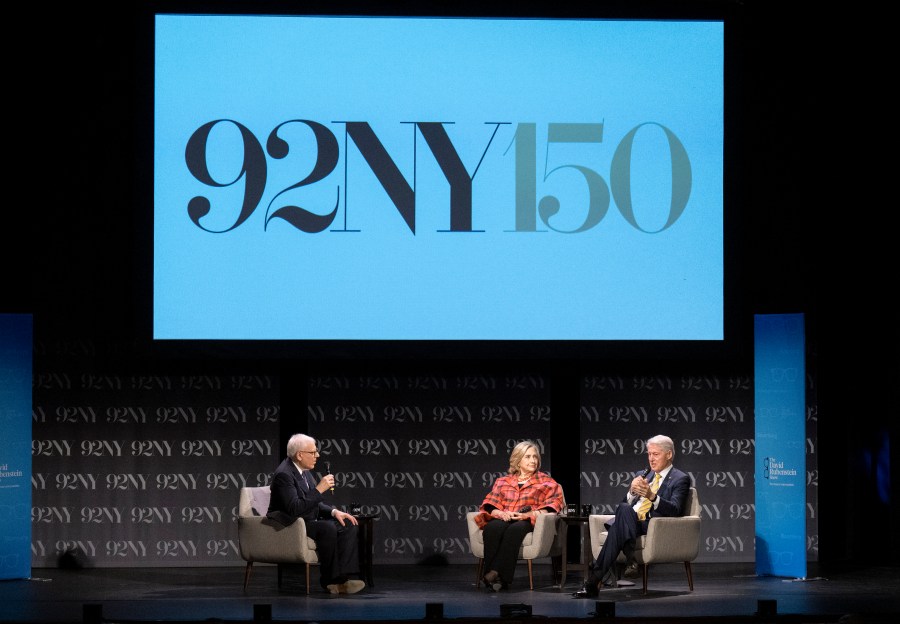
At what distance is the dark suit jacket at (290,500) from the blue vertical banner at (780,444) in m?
3.04

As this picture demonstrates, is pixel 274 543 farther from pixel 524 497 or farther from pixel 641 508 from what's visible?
pixel 641 508

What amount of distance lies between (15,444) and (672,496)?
442 centimetres

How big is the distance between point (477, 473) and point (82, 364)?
3061 mm

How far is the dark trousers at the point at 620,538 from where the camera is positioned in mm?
8305

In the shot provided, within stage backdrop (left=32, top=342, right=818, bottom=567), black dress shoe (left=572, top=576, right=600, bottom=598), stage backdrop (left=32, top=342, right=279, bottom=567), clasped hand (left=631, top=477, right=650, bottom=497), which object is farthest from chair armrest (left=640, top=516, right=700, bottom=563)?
stage backdrop (left=32, top=342, right=279, bottom=567)

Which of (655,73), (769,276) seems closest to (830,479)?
(769,276)

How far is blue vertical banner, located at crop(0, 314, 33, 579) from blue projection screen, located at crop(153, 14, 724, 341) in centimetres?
97

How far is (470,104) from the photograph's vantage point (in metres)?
9.83

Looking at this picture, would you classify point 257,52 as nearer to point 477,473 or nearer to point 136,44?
point 136,44

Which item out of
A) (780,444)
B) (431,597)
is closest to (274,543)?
(431,597)

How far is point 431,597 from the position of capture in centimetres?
827

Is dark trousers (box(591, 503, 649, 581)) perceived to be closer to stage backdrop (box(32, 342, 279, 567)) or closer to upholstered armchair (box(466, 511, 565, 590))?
upholstered armchair (box(466, 511, 565, 590))

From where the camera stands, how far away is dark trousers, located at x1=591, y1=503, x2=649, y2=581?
830cm

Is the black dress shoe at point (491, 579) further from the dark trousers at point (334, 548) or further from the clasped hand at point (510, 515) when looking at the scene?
the dark trousers at point (334, 548)
